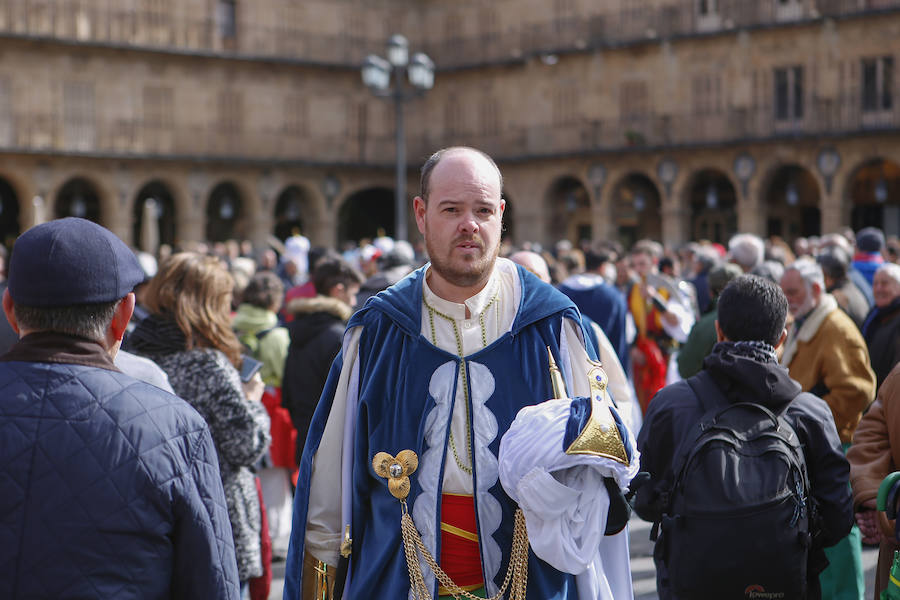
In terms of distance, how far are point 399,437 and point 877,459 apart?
5.61 ft

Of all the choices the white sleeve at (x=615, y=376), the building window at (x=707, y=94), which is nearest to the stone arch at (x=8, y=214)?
the building window at (x=707, y=94)

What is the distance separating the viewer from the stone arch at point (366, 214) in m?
36.1

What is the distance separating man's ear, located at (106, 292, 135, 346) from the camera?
7.68ft

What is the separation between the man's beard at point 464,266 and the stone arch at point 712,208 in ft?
92.8

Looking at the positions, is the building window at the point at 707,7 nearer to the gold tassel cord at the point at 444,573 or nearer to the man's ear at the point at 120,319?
the gold tassel cord at the point at 444,573

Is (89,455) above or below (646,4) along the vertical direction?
below

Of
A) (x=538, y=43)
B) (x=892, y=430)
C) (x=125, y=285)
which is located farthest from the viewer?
(x=538, y=43)

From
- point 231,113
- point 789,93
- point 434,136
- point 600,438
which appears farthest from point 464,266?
point 434,136

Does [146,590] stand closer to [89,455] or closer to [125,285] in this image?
[89,455]

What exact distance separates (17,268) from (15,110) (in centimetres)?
2915

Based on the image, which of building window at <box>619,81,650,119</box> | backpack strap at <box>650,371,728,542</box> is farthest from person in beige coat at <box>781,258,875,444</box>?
building window at <box>619,81,650,119</box>

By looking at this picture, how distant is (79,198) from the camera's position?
31.4 m

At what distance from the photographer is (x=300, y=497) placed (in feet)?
9.61

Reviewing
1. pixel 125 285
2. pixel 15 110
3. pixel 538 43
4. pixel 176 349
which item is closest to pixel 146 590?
pixel 125 285
